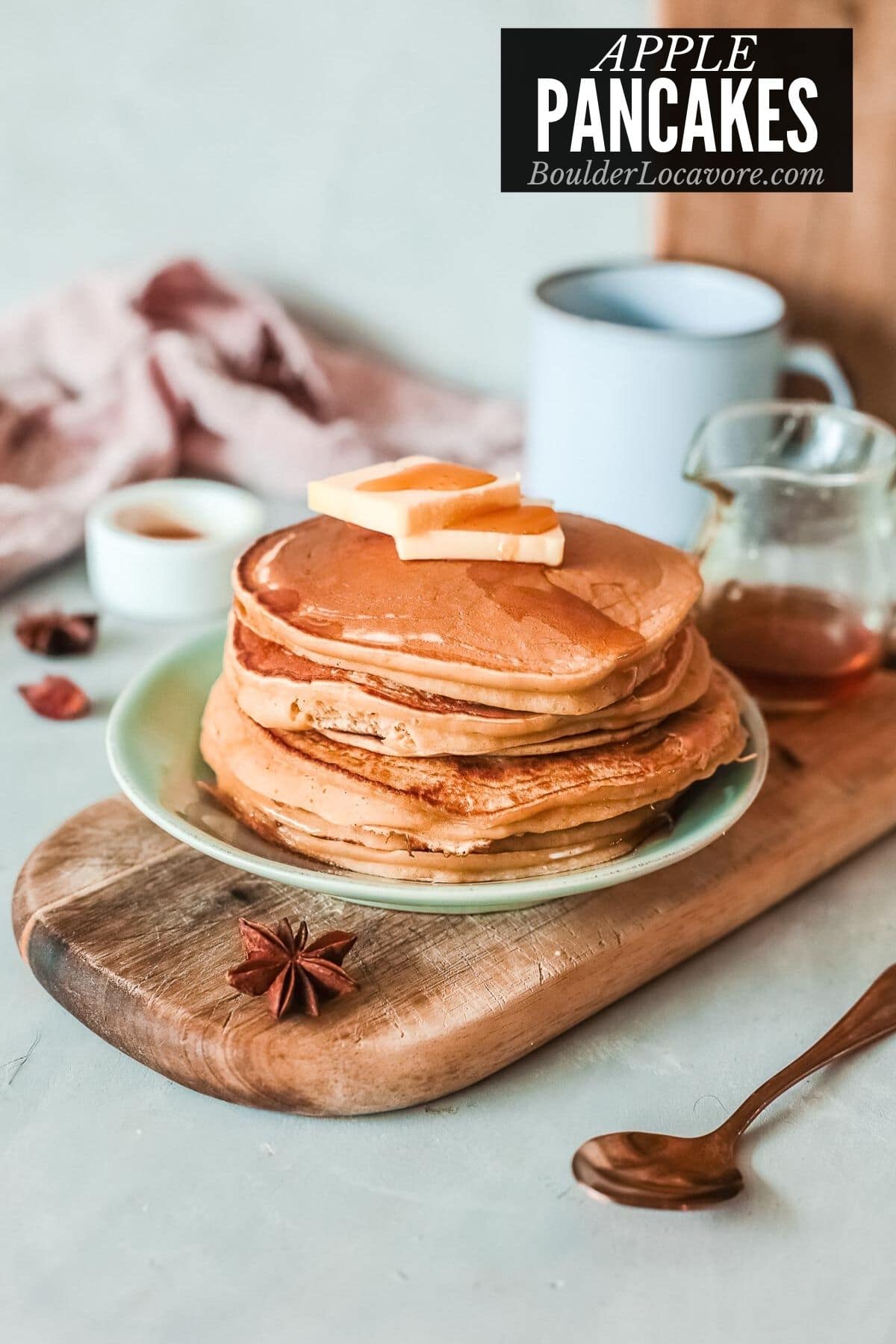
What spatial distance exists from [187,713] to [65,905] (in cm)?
24

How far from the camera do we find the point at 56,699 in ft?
5.00

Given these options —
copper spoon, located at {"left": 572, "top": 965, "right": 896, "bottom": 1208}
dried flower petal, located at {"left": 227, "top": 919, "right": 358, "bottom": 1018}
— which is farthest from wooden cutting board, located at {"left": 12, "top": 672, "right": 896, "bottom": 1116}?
copper spoon, located at {"left": 572, "top": 965, "right": 896, "bottom": 1208}

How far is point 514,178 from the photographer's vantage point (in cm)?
208

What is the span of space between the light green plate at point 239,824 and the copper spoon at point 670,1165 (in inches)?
6.9

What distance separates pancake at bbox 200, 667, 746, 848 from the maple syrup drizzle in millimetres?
781

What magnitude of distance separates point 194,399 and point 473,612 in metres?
1.14

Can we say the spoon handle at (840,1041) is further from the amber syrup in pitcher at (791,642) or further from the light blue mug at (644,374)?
the light blue mug at (644,374)

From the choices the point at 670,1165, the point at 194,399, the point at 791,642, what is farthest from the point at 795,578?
the point at 194,399

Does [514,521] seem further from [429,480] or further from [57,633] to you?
[57,633]

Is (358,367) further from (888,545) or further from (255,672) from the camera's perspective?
(255,672)

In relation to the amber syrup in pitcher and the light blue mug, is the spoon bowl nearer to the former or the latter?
the amber syrup in pitcher

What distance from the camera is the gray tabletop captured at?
0.83 metres

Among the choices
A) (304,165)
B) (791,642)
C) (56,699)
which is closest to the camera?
(791,642)

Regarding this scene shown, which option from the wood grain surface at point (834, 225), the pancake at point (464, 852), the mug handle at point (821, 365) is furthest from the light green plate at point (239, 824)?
the wood grain surface at point (834, 225)
